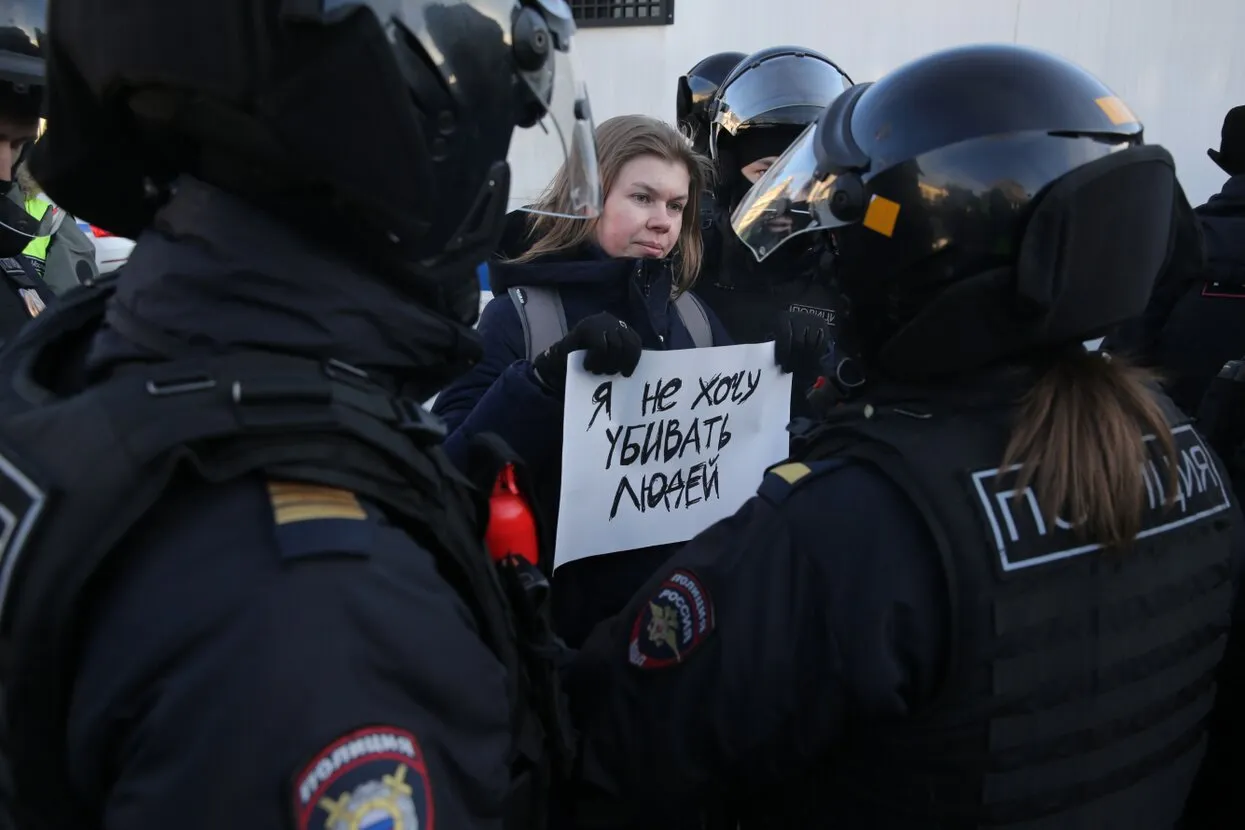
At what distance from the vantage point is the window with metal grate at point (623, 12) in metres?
8.35

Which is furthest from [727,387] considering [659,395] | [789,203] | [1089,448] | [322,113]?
[322,113]

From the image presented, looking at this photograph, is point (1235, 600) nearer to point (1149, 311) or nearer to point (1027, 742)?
point (1027, 742)

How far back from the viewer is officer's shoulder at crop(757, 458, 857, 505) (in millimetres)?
1255

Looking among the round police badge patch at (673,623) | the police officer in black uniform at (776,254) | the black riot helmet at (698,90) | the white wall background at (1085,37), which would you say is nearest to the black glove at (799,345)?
the police officer in black uniform at (776,254)

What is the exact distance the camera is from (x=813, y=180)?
5.05 ft

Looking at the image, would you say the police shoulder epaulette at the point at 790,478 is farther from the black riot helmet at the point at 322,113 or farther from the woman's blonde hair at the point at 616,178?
the woman's blonde hair at the point at 616,178

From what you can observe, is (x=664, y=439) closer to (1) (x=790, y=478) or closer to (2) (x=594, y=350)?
(2) (x=594, y=350)

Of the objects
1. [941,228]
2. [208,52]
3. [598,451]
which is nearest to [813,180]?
[941,228]

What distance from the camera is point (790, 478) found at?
1.27 m

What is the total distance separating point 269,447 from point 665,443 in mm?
1440

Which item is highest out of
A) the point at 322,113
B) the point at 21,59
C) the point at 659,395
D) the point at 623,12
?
the point at 623,12

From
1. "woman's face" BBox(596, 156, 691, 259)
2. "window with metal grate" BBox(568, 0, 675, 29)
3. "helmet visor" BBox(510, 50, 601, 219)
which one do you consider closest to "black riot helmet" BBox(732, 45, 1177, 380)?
"helmet visor" BBox(510, 50, 601, 219)

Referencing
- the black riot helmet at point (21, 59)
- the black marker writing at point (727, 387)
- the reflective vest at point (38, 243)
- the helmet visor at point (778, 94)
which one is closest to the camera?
the black marker writing at point (727, 387)

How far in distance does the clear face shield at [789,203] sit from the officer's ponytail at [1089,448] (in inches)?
16.1
